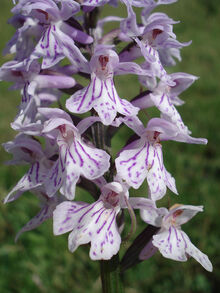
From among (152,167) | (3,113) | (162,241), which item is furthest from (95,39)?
(3,113)

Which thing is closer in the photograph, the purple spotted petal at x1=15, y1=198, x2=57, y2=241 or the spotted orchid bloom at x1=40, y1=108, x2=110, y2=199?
the spotted orchid bloom at x1=40, y1=108, x2=110, y2=199

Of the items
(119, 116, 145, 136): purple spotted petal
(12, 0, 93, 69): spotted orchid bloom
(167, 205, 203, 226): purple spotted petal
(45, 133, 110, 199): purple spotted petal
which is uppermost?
(12, 0, 93, 69): spotted orchid bloom

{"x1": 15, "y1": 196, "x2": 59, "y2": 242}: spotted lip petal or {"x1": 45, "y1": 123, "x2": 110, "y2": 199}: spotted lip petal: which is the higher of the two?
{"x1": 45, "y1": 123, "x2": 110, "y2": 199}: spotted lip petal

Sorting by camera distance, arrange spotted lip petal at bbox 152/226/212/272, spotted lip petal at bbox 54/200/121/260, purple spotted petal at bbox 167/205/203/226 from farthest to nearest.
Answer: purple spotted petal at bbox 167/205/203/226 → spotted lip petal at bbox 152/226/212/272 → spotted lip petal at bbox 54/200/121/260

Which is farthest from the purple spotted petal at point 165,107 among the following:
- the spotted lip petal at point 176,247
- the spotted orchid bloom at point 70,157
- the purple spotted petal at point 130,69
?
the spotted lip petal at point 176,247

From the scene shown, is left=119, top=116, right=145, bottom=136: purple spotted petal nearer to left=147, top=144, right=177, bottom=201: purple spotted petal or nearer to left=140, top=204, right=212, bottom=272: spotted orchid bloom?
left=147, top=144, right=177, bottom=201: purple spotted petal

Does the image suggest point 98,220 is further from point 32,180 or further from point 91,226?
point 32,180

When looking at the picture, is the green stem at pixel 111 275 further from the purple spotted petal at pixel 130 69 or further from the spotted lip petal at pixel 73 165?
the purple spotted petal at pixel 130 69

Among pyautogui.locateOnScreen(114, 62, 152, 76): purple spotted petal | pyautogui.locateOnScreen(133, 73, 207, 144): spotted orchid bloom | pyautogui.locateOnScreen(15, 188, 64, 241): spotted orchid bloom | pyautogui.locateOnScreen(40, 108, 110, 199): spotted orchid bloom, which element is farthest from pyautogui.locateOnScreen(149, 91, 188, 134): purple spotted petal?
pyautogui.locateOnScreen(15, 188, 64, 241): spotted orchid bloom
